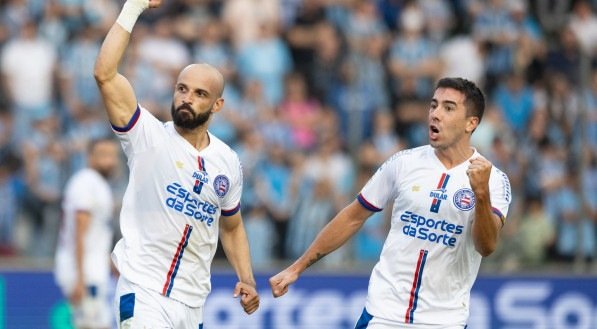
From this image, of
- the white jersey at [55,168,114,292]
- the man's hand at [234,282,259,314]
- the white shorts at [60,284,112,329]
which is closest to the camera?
the man's hand at [234,282,259,314]

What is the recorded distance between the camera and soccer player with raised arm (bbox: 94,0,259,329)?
8.73 metres

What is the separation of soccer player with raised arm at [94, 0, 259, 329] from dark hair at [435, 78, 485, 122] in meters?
1.60

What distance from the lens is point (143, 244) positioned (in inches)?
349

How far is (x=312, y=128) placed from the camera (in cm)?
1630

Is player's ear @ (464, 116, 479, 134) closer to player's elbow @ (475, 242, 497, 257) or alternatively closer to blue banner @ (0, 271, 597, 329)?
player's elbow @ (475, 242, 497, 257)

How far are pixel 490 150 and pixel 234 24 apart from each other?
382 centimetres

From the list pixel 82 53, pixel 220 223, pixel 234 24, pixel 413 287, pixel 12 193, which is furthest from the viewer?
pixel 234 24

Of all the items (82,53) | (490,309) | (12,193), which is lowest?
(490,309)

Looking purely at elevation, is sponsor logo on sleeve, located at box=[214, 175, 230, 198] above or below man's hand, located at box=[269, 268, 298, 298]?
above

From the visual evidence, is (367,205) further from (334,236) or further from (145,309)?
(145,309)

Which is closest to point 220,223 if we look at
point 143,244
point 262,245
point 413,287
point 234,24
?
point 143,244

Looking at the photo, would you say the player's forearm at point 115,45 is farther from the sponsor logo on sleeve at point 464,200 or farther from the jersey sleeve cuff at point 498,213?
the jersey sleeve cuff at point 498,213

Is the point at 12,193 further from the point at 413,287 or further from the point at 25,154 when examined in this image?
the point at 413,287

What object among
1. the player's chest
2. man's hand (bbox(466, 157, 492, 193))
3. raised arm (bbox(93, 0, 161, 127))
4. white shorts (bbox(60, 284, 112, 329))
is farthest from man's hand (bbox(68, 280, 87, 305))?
man's hand (bbox(466, 157, 492, 193))
